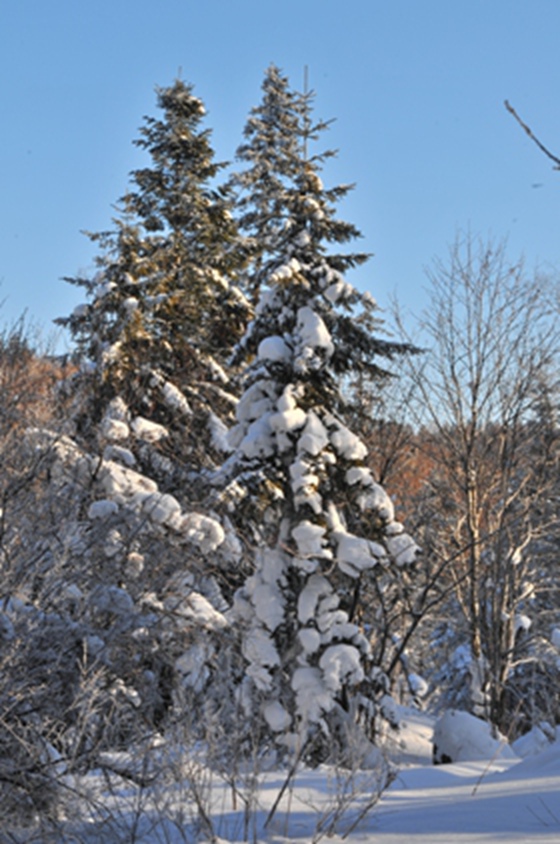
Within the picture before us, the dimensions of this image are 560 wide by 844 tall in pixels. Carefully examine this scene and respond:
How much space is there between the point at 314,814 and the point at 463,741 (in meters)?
6.07

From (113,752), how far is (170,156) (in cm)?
1552

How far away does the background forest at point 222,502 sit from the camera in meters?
7.93

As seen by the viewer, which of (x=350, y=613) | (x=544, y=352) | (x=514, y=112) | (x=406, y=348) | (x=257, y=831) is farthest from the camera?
(x=544, y=352)

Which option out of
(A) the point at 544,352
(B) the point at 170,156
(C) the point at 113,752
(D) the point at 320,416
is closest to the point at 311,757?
(D) the point at 320,416

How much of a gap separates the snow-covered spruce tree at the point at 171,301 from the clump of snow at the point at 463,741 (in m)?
7.06

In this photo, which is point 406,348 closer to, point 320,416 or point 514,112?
point 320,416

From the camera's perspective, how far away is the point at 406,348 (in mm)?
14016

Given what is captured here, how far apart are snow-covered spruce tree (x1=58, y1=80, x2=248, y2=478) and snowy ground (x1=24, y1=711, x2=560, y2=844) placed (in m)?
9.82

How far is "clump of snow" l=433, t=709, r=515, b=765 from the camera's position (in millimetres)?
12227

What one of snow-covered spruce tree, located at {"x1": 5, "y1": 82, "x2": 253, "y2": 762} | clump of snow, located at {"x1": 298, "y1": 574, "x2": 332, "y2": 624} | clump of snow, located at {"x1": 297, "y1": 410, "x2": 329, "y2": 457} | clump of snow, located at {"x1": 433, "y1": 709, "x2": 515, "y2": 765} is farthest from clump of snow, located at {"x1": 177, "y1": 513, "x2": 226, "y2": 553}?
clump of snow, located at {"x1": 433, "y1": 709, "x2": 515, "y2": 765}

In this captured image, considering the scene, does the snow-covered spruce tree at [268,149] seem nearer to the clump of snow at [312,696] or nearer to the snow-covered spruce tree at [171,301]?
the snow-covered spruce tree at [171,301]

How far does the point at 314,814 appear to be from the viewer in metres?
6.93

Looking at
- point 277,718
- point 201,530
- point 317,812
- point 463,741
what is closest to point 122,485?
point 201,530

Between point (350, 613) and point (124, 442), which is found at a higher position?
point (124, 442)
